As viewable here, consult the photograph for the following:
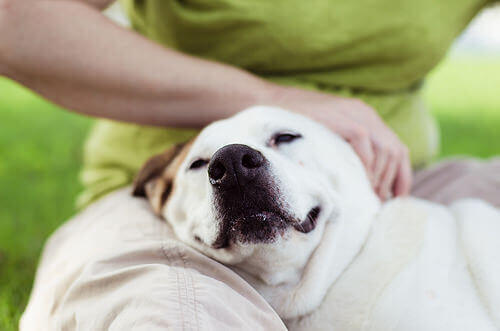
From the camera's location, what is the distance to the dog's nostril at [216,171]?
4.47ft

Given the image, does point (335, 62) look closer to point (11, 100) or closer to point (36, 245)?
point (36, 245)

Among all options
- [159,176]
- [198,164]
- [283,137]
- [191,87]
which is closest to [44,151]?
[159,176]

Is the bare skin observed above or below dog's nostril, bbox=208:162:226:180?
below

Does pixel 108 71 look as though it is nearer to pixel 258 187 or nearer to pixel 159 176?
pixel 159 176

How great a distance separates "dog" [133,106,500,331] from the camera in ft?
4.52

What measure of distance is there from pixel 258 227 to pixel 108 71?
2.34ft

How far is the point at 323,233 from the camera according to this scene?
1517 mm

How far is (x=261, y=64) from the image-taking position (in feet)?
6.72

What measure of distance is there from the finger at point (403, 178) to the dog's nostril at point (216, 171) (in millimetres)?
688

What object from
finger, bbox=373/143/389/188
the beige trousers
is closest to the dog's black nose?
the beige trousers

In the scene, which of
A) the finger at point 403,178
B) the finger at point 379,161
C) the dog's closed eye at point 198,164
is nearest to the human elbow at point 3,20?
the dog's closed eye at point 198,164

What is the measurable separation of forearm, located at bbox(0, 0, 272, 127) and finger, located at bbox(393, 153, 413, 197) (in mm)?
475

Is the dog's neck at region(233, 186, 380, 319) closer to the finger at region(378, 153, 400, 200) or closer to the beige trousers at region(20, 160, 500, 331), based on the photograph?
the beige trousers at region(20, 160, 500, 331)

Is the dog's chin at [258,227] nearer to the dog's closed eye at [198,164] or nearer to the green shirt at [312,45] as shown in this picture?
the dog's closed eye at [198,164]
